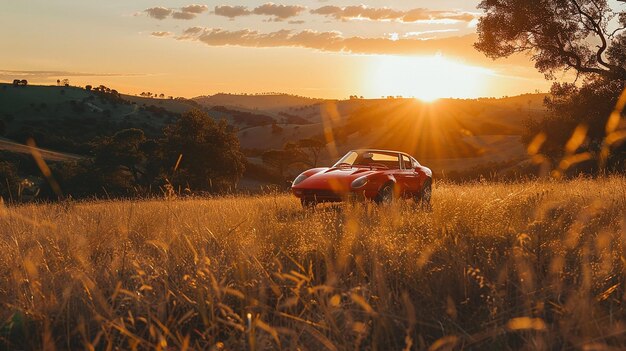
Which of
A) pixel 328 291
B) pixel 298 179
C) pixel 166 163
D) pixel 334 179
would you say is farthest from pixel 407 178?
pixel 166 163

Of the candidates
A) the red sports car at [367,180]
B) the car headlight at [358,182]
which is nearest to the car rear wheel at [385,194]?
the red sports car at [367,180]

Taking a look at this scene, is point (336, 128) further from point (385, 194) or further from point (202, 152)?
point (385, 194)

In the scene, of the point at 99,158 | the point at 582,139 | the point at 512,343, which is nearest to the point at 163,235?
the point at 512,343

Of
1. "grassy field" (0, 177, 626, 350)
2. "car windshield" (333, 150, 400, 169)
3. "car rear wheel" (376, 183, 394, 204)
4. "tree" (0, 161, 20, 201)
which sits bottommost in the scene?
"tree" (0, 161, 20, 201)

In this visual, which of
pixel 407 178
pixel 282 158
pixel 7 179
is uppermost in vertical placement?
pixel 407 178

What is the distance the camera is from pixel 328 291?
4086 millimetres

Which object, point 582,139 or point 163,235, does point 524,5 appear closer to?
point 582,139

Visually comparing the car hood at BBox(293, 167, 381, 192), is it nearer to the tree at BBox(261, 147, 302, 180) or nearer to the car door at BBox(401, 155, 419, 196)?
the car door at BBox(401, 155, 419, 196)

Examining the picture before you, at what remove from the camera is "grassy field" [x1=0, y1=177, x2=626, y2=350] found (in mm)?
3449

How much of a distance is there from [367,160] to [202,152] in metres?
39.2

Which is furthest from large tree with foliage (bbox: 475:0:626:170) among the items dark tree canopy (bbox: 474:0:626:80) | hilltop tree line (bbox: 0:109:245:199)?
hilltop tree line (bbox: 0:109:245:199)

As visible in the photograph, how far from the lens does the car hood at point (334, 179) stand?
38.2ft

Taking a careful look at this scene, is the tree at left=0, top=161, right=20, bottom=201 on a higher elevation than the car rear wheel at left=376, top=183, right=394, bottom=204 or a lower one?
lower

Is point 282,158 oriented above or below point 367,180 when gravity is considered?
below
